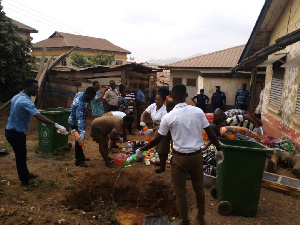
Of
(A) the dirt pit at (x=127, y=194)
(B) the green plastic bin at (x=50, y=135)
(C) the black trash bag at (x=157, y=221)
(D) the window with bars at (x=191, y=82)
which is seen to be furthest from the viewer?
(D) the window with bars at (x=191, y=82)

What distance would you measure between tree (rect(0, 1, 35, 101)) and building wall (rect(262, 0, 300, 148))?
32.1 feet

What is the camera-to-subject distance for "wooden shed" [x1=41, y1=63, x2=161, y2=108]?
1012 cm

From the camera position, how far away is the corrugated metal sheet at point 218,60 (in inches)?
583

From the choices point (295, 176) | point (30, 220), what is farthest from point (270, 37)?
point (30, 220)

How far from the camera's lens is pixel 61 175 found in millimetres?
4750

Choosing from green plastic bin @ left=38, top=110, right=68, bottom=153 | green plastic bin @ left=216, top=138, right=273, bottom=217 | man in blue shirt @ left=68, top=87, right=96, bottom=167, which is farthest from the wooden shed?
green plastic bin @ left=216, top=138, right=273, bottom=217

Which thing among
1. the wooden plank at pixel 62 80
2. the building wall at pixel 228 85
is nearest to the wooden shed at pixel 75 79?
the wooden plank at pixel 62 80

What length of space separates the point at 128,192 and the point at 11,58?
26.6 feet

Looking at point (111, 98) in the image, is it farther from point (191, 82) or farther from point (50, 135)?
point (191, 82)

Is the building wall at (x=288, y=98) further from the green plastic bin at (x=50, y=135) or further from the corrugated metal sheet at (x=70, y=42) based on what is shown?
the corrugated metal sheet at (x=70, y=42)

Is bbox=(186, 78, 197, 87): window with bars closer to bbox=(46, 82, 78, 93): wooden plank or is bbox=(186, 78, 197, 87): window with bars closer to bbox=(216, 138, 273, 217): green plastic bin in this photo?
bbox=(46, 82, 78, 93): wooden plank

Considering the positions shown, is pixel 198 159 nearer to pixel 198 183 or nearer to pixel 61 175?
pixel 198 183

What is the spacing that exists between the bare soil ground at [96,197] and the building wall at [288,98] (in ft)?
9.86

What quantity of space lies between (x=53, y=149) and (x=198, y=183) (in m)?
4.04
